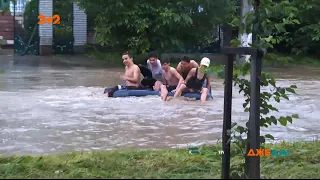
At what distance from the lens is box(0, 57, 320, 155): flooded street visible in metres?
8.41

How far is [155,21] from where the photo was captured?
73.6ft

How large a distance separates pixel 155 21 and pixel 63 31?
808 cm

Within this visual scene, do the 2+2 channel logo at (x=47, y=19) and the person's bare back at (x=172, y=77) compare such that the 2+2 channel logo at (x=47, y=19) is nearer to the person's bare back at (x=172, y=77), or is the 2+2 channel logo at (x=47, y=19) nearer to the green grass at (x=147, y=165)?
the person's bare back at (x=172, y=77)

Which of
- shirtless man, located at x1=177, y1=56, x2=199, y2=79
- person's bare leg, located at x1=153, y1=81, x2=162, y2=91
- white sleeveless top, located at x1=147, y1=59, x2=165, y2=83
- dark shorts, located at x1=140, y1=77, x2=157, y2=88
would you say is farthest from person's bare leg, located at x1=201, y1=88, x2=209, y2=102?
dark shorts, located at x1=140, y1=77, x2=157, y2=88

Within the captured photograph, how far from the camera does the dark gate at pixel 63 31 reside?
2872cm

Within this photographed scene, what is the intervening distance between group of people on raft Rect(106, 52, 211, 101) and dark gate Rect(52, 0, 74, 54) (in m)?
15.1

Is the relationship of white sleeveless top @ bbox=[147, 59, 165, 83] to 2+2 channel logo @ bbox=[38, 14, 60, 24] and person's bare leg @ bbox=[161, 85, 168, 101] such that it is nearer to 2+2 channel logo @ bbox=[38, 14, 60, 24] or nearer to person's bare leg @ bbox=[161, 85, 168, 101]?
person's bare leg @ bbox=[161, 85, 168, 101]

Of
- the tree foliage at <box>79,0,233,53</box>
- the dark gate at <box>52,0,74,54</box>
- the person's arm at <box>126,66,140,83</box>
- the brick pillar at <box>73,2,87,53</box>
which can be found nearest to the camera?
the person's arm at <box>126,66,140,83</box>

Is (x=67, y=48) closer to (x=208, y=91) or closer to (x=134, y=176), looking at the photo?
(x=208, y=91)

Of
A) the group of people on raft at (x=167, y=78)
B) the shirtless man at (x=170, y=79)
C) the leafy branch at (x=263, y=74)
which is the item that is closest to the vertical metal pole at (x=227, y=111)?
the leafy branch at (x=263, y=74)

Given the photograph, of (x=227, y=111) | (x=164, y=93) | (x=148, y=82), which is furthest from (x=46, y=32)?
(x=227, y=111)

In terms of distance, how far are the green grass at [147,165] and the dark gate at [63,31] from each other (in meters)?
22.8

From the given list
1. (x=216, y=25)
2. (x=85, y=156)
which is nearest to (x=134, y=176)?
(x=85, y=156)

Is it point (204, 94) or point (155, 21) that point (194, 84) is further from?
point (155, 21)
